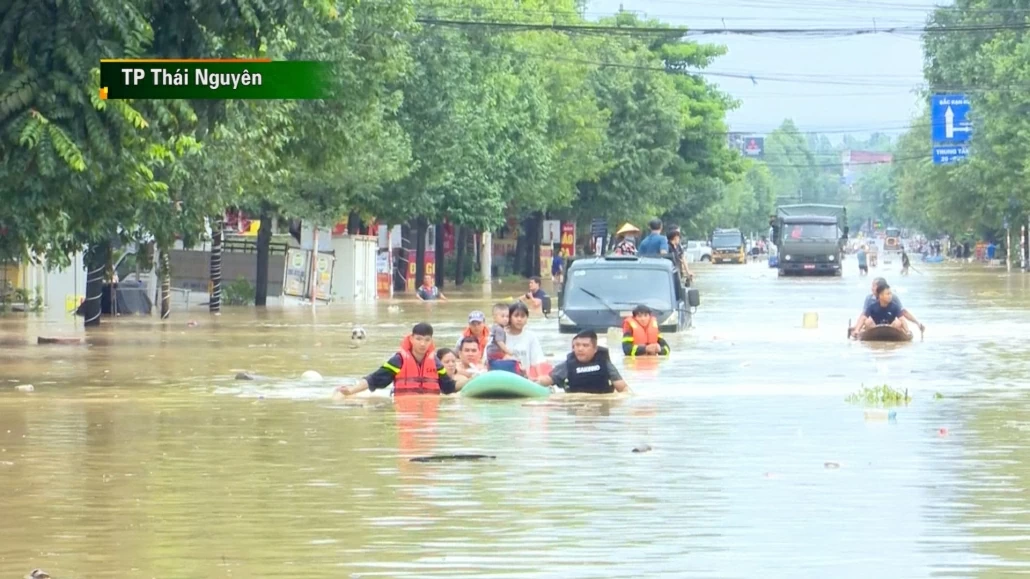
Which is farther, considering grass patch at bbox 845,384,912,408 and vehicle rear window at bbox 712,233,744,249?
vehicle rear window at bbox 712,233,744,249

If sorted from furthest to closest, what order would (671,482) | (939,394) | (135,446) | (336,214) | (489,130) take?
1. (489,130)
2. (336,214)
3. (939,394)
4. (135,446)
5. (671,482)

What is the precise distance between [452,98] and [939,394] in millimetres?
38479

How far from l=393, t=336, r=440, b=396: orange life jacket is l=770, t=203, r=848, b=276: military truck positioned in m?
74.0

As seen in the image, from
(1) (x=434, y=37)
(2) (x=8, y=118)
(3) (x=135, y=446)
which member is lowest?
(3) (x=135, y=446)

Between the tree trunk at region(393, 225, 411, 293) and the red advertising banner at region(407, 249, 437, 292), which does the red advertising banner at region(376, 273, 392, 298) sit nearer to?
the red advertising banner at region(407, 249, 437, 292)

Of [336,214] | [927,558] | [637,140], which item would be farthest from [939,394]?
[637,140]

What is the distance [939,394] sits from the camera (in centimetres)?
2248

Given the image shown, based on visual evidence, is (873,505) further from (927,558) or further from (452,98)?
(452,98)

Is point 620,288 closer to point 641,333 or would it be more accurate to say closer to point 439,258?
point 641,333

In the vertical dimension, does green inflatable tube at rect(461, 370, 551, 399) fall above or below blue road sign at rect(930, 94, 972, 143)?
below

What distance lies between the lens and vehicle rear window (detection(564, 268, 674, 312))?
36.1m

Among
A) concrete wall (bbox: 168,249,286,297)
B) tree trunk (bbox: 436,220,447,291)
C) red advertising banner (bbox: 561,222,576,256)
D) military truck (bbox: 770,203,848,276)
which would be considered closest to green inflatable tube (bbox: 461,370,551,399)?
concrete wall (bbox: 168,249,286,297)

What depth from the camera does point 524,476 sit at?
1454cm

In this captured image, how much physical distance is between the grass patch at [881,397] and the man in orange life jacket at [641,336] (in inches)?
299
